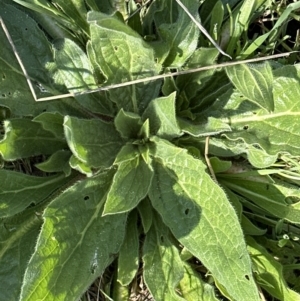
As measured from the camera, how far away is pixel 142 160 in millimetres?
2037

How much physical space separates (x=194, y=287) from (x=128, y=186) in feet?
1.90

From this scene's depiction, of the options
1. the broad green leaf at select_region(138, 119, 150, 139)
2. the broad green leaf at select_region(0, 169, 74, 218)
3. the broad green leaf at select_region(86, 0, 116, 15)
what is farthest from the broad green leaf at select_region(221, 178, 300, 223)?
the broad green leaf at select_region(86, 0, 116, 15)

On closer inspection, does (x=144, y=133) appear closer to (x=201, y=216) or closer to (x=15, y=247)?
(x=201, y=216)

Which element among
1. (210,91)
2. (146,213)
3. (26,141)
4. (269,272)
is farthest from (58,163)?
(269,272)

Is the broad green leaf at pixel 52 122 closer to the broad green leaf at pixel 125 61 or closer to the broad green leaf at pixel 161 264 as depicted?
the broad green leaf at pixel 125 61

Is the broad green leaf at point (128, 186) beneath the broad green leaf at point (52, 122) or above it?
beneath

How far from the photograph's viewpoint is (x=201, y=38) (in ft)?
7.39

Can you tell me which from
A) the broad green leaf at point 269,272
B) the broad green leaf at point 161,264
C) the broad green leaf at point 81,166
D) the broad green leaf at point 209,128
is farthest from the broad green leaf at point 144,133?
the broad green leaf at point 269,272

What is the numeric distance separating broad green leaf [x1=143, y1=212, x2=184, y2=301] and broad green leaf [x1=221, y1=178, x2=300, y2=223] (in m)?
0.31

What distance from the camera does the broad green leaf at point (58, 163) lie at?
6.89 feet

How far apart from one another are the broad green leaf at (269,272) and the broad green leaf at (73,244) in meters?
0.54

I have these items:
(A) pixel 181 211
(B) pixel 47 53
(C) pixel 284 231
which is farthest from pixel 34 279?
(C) pixel 284 231

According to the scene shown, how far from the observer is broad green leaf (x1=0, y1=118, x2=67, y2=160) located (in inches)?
76.7

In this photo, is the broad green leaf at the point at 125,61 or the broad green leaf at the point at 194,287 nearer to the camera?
the broad green leaf at the point at 125,61
